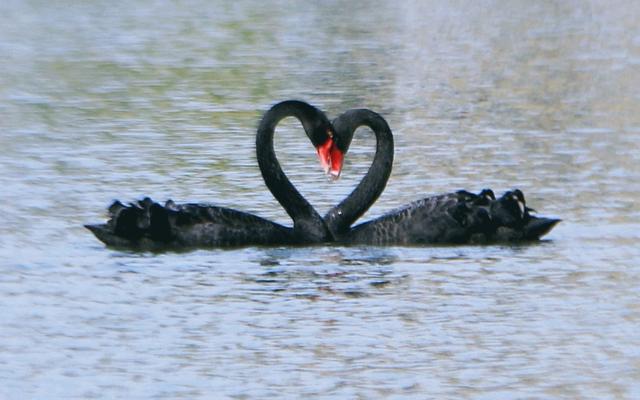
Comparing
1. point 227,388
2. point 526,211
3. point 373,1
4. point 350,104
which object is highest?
point 373,1

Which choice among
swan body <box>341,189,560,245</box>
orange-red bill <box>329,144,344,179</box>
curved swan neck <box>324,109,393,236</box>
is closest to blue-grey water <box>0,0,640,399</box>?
swan body <box>341,189,560,245</box>

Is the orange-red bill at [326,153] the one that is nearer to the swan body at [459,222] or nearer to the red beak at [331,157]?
the red beak at [331,157]

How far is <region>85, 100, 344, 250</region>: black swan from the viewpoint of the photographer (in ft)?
40.7

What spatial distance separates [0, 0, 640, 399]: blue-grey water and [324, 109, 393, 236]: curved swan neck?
1.08 ft

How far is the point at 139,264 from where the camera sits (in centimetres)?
1219

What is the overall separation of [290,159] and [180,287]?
18.3 feet

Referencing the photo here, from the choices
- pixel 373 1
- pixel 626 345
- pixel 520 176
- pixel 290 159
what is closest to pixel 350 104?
pixel 290 159

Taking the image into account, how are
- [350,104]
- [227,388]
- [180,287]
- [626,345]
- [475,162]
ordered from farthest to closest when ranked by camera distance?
[350,104]
[475,162]
[180,287]
[626,345]
[227,388]

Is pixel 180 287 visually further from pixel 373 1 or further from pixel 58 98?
pixel 373 1

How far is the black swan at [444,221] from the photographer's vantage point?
12.5 meters

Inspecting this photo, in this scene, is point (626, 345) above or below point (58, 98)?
below

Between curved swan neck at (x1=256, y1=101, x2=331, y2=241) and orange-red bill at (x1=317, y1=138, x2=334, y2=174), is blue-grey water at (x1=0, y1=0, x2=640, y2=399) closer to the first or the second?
curved swan neck at (x1=256, y1=101, x2=331, y2=241)

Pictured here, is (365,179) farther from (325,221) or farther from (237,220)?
(237,220)

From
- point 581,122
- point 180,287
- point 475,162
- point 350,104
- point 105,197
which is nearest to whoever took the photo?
Result: point 180,287
